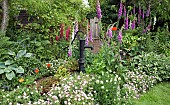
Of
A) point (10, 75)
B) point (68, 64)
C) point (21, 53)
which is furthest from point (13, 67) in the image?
point (68, 64)

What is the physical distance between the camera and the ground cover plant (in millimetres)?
3258

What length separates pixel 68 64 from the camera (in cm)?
442

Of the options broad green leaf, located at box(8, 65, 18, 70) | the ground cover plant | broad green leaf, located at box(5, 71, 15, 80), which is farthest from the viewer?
broad green leaf, located at box(8, 65, 18, 70)

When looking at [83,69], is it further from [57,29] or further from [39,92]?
[57,29]

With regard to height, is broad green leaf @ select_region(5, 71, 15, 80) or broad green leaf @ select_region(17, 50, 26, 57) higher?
broad green leaf @ select_region(17, 50, 26, 57)

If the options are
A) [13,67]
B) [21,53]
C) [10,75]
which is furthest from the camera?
[21,53]

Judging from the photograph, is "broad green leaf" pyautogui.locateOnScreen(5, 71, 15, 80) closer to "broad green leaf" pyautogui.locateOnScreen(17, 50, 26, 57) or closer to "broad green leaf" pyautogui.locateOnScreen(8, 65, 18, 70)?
"broad green leaf" pyautogui.locateOnScreen(8, 65, 18, 70)

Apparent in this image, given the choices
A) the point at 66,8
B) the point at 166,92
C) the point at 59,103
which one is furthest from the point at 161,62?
the point at 59,103

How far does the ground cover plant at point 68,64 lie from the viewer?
3.26 m

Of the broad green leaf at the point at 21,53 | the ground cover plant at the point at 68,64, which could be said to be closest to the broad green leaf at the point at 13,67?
the ground cover plant at the point at 68,64

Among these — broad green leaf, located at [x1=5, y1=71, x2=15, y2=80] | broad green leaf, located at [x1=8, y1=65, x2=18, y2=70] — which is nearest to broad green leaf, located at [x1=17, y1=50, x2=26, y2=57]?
broad green leaf, located at [x1=8, y1=65, x2=18, y2=70]

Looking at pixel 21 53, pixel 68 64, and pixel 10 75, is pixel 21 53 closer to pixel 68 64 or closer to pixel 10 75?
pixel 10 75

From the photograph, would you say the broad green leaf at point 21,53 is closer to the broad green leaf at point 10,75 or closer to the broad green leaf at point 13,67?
the broad green leaf at point 13,67

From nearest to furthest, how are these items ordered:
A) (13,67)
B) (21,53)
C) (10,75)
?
1. (10,75)
2. (13,67)
3. (21,53)
